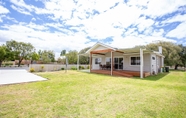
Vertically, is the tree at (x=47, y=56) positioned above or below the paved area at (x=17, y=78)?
above

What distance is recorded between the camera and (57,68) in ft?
56.5

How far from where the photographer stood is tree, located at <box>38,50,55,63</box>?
117 feet

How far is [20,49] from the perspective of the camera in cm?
2569

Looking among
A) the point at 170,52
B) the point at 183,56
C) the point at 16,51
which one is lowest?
the point at 183,56

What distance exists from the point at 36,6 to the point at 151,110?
1180 centimetres

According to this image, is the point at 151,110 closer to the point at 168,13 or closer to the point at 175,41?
the point at 168,13

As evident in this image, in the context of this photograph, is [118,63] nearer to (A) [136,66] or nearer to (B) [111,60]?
(A) [136,66]

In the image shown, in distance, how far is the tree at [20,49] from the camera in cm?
2445

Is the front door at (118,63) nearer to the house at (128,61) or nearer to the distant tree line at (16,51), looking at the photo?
the house at (128,61)

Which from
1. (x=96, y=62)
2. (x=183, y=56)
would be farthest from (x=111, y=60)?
(x=183, y=56)

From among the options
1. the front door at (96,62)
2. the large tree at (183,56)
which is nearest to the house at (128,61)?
the front door at (96,62)

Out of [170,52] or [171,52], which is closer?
[171,52]

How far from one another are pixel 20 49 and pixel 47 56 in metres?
11.2

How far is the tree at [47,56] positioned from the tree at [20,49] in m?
7.83
